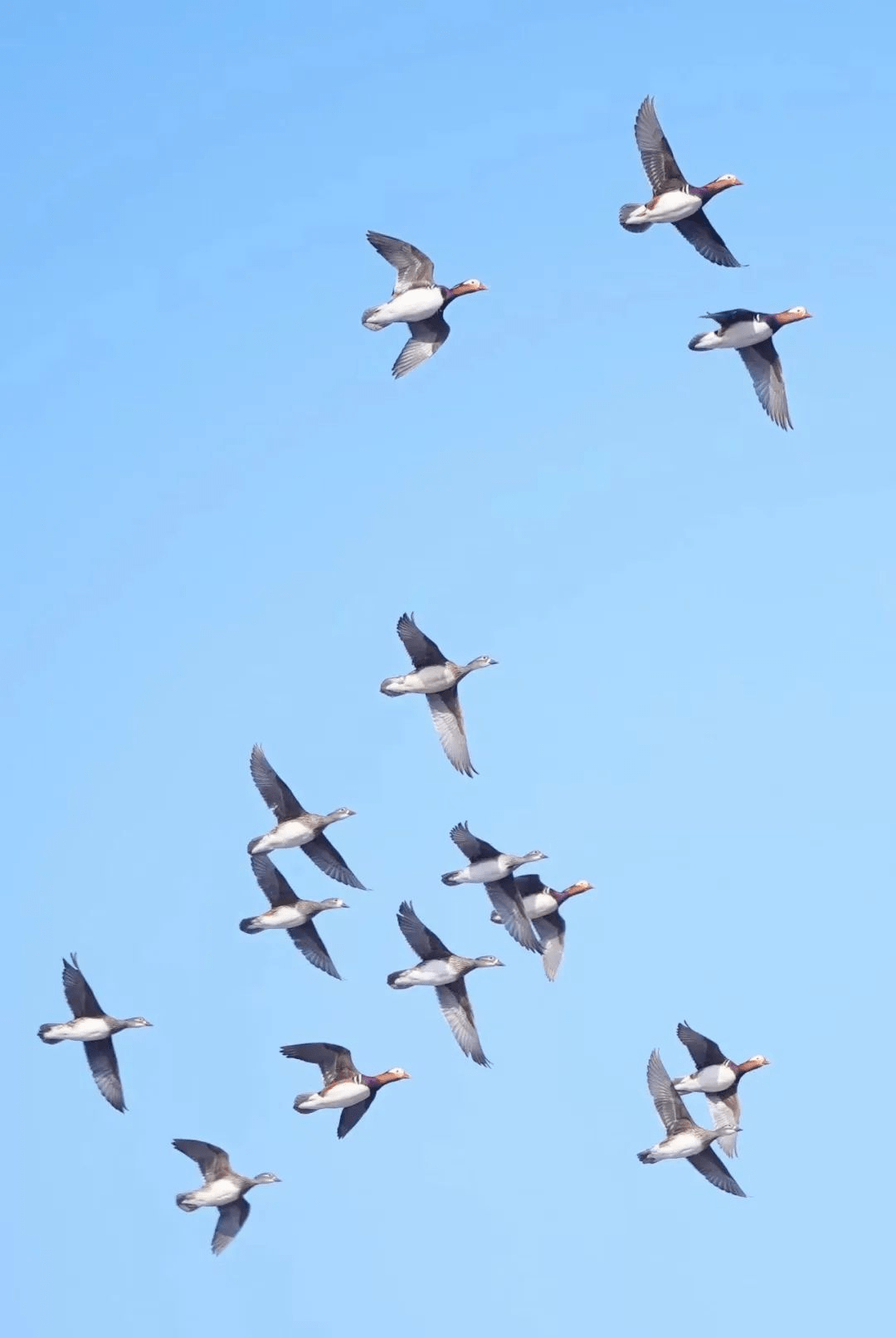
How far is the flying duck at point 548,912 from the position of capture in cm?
7662

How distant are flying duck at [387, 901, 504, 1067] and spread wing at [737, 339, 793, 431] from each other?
47.5ft

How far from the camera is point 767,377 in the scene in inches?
2766

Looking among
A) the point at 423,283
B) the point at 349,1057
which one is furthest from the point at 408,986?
the point at 423,283

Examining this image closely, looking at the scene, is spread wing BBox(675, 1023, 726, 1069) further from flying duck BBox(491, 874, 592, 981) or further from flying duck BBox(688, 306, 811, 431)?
flying duck BBox(688, 306, 811, 431)

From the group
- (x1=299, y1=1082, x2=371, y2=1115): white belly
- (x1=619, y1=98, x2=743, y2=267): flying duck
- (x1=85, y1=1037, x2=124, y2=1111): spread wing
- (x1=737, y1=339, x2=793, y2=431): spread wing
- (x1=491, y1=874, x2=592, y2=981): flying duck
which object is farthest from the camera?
(x1=491, y1=874, x2=592, y2=981): flying duck

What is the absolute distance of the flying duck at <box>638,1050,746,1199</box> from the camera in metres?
68.2

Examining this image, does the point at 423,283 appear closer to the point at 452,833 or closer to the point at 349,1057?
the point at 452,833

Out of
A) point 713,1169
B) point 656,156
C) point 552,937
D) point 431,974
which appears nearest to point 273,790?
point 431,974

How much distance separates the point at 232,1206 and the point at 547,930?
1246cm

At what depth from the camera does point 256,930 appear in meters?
72.8

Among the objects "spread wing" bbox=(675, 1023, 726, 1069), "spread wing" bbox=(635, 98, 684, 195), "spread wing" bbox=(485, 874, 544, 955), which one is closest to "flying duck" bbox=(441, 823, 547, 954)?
"spread wing" bbox=(485, 874, 544, 955)

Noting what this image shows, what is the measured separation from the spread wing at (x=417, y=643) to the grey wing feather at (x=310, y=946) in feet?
25.8

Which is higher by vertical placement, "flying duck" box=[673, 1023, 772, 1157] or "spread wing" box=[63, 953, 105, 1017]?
"spread wing" box=[63, 953, 105, 1017]

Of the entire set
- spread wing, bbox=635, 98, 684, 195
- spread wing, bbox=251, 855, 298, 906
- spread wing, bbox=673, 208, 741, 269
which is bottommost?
spread wing, bbox=251, 855, 298, 906
